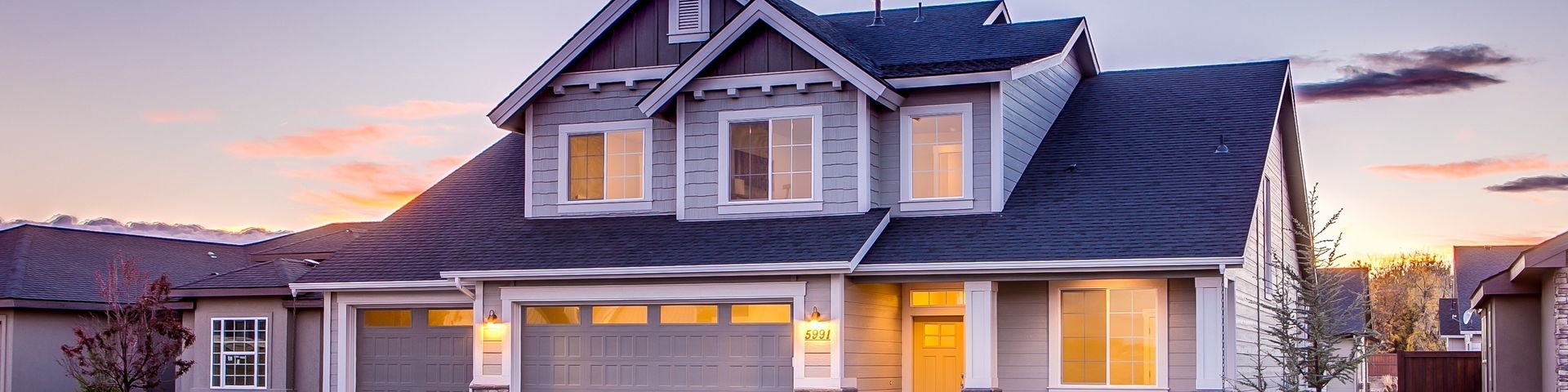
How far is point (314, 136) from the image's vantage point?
27.1 m

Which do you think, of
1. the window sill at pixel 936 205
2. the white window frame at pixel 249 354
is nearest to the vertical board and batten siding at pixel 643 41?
the window sill at pixel 936 205

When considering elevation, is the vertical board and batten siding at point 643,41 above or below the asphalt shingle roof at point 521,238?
above

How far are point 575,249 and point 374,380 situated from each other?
13.9 ft

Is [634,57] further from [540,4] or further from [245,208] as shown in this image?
[245,208]

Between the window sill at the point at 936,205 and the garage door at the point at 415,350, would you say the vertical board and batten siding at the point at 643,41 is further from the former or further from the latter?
the garage door at the point at 415,350

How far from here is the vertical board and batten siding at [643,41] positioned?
1998 centimetres

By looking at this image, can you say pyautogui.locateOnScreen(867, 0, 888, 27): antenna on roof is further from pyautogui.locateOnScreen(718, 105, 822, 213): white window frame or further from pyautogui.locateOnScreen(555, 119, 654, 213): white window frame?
pyautogui.locateOnScreen(555, 119, 654, 213): white window frame

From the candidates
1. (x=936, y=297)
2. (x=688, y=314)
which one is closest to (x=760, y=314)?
(x=688, y=314)

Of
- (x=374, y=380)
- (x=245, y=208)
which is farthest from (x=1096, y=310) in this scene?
→ (x=245, y=208)

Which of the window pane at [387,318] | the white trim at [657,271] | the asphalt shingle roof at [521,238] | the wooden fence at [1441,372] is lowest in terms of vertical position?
the wooden fence at [1441,372]

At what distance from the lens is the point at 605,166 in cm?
2019

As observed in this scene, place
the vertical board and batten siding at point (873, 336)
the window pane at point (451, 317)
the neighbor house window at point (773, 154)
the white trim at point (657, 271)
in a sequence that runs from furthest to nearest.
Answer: the window pane at point (451, 317) < the neighbor house window at point (773, 154) < the vertical board and batten siding at point (873, 336) < the white trim at point (657, 271)

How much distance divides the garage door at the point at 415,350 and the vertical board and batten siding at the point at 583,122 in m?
2.01

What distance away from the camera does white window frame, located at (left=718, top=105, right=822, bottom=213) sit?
61.1 ft
